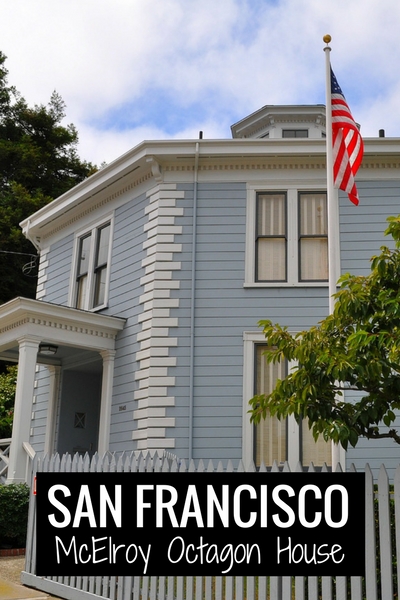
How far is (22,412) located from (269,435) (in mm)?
4410

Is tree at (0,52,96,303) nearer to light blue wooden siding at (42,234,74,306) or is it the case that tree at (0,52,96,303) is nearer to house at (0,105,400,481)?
light blue wooden siding at (42,234,74,306)

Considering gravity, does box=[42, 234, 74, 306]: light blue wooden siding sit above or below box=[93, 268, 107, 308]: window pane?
above

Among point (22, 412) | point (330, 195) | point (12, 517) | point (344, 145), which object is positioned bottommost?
point (12, 517)

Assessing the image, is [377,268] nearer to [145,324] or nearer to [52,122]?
[145,324]

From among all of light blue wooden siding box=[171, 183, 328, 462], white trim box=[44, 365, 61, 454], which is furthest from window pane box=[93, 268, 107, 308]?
light blue wooden siding box=[171, 183, 328, 462]

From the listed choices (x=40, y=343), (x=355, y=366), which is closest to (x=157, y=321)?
(x=40, y=343)

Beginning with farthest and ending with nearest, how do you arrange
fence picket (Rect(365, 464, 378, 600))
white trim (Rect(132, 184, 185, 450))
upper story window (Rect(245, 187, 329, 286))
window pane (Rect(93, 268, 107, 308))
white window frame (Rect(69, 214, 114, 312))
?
window pane (Rect(93, 268, 107, 308)) → white window frame (Rect(69, 214, 114, 312)) → upper story window (Rect(245, 187, 329, 286)) → white trim (Rect(132, 184, 185, 450)) → fence picket (Rect(365, 464, 378, 600))

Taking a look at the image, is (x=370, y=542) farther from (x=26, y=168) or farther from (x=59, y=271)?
(x=26, y=168)

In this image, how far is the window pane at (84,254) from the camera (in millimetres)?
14953

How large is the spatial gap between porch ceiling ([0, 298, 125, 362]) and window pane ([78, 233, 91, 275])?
2324mm

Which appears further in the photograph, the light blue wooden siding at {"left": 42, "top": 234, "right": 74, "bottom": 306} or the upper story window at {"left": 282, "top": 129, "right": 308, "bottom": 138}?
the upper story window at {"left": 282, "top": 129, "right": 308, "bottom": 138}

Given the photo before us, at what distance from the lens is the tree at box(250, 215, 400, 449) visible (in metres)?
6.02

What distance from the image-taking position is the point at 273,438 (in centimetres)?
1168

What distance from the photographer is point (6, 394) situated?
20.9 metres
